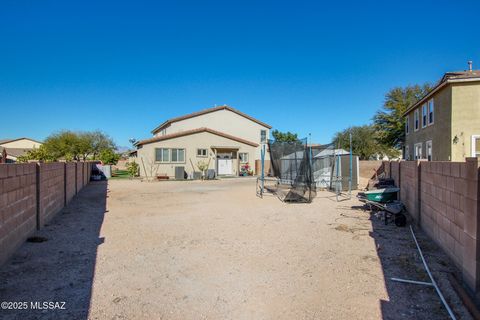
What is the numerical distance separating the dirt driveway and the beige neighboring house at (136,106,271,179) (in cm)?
Result: 1698

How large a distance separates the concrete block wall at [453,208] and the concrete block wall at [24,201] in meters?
6.43

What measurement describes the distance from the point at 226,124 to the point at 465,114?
23.3 m

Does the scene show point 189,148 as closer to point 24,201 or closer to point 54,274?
point 24,201

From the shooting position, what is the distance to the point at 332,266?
461cm

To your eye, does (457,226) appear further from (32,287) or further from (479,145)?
(479,145)

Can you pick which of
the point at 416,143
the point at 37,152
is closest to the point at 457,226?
the point at 416,143

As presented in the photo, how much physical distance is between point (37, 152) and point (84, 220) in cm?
1687

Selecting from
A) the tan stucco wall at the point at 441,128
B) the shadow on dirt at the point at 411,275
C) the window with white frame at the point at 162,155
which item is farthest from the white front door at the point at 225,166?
the shadow on dirt at the point at 411,275

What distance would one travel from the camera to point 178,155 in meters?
25.6

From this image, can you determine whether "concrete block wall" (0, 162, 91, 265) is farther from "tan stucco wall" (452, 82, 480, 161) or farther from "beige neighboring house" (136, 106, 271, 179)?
"tan stucco wall" (452, 82, 480, 161)

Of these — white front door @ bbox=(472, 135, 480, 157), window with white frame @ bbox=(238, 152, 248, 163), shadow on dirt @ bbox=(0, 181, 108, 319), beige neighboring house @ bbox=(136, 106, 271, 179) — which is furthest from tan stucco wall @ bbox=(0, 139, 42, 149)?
white front door @ bbox=(472, 135, 480, 157)

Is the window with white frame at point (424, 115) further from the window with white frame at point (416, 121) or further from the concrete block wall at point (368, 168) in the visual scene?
the concrete block wall at point (368, 168)

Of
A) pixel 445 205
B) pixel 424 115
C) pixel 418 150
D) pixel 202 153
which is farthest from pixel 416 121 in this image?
pixel 445 205

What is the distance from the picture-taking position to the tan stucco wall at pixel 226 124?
106 ft
